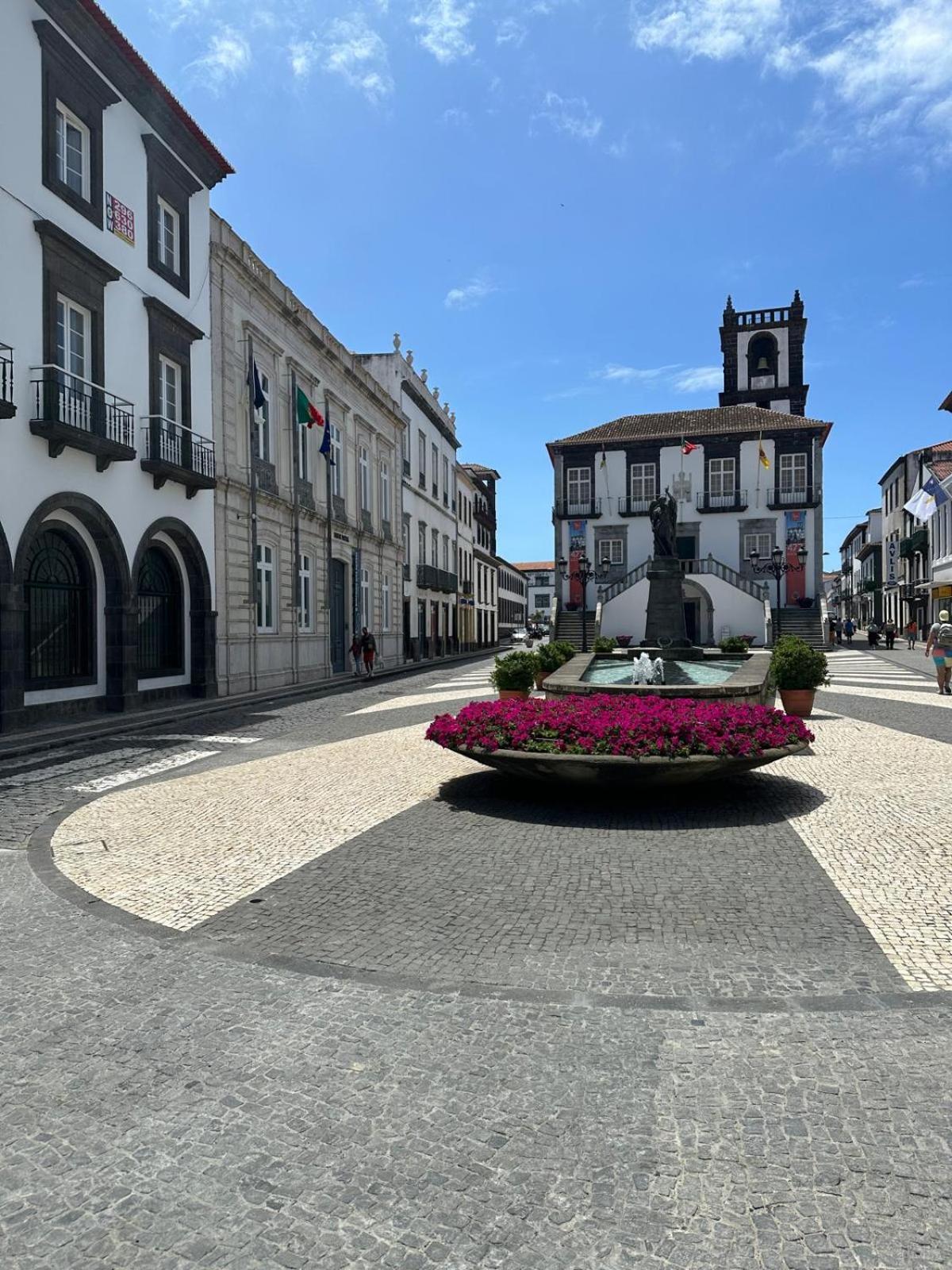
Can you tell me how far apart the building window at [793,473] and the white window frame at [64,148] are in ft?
124

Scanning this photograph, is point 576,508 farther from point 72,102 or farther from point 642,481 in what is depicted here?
point 72,102

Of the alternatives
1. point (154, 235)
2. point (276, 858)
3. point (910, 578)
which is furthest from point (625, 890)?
point (910, 578)

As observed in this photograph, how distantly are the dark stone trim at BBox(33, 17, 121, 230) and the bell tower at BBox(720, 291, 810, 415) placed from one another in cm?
4762

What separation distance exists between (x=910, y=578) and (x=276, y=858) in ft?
185

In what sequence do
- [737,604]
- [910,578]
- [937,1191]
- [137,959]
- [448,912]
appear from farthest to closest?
[910,578]
[737,604]
[448,912]
[137,959]
[937,1191]

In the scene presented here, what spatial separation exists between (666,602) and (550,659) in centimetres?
370

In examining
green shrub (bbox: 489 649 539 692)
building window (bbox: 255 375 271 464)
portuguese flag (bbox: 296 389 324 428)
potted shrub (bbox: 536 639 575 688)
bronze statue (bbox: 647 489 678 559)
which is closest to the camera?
green shrub (bbox: 489 649 539 692)

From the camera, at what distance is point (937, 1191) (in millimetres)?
2332

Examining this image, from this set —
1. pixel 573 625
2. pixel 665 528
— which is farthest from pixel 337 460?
pixel 573 625

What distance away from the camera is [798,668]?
42.0ft

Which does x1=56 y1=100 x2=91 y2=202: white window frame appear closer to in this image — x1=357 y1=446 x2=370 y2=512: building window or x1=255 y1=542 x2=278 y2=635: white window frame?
x1=255 y1=542 x2=278 y2=635: white window frame

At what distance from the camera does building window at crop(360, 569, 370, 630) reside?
29.9m

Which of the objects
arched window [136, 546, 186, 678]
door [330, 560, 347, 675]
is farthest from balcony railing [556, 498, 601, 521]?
arched window [136, 546, 186, 678]

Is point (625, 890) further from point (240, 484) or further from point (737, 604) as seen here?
point (737, 604)
